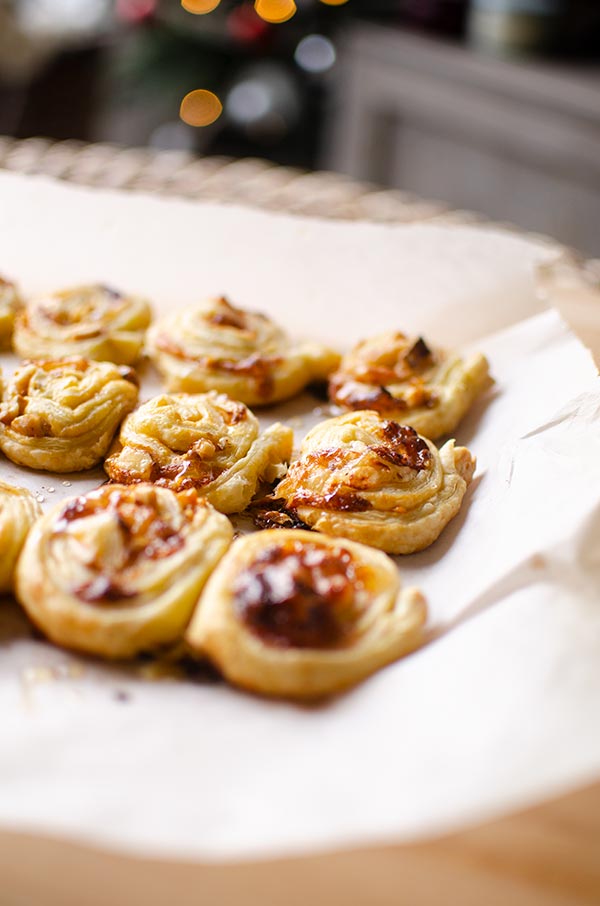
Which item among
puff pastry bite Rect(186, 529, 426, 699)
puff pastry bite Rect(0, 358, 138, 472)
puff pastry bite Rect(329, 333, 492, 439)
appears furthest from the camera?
puff pastry bite Rect(329, 333, 492, 439)

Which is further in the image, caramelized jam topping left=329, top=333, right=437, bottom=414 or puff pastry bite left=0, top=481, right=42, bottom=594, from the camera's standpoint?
caramelized jam topping left=329, top=333, right=437, bottom=414

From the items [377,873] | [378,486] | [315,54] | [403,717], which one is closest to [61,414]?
[378,486]

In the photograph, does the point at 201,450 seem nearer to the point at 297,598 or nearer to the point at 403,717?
the point at 297,598

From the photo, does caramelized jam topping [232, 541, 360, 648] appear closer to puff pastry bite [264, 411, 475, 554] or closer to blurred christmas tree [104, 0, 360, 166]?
puff pastry bite [264, 411, 475, 554]

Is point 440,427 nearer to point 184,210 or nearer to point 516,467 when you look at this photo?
point 516,467

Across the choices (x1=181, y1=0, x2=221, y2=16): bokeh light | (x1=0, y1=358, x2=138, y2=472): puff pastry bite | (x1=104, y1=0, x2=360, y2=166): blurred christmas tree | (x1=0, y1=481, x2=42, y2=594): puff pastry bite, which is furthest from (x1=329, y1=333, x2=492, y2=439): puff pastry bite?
(x1=181, y1=0, x2=221, y2=16): bokeh light

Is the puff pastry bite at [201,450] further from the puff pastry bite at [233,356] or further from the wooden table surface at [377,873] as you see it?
the wooden table surface at [377,873]
